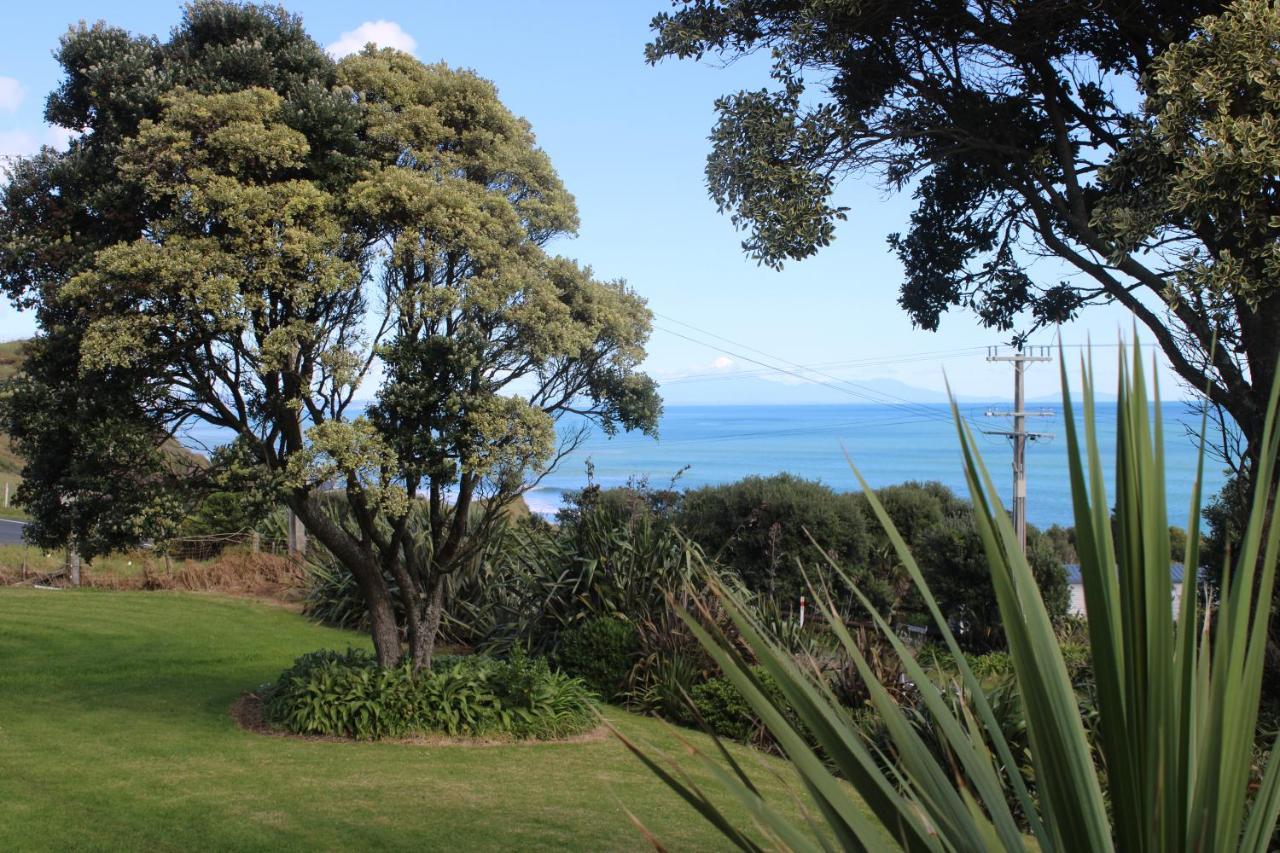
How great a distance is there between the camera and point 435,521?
11.7m

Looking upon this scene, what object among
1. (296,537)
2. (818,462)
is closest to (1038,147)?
(296,537)

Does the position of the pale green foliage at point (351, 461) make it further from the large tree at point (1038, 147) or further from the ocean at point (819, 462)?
the ocean at point (819, 462)

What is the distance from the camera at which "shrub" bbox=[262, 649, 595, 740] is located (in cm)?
1048

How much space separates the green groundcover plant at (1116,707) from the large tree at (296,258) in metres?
7.99

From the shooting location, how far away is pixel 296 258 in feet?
30.9

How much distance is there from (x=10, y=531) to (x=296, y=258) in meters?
24.3

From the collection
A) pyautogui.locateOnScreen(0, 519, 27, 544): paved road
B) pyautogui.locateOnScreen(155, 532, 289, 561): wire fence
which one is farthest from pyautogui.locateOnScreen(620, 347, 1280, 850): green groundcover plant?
pyautogui.locateOnScreen(0, 519, 27, 544): paved road

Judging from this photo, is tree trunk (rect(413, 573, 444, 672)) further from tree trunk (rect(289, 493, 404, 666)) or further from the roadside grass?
the roadside grass

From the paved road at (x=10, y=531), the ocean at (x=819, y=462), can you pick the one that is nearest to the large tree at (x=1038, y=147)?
the paved road at (x=10, y=531)

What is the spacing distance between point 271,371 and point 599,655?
541 centimetres

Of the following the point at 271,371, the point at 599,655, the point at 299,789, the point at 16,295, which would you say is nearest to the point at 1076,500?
the point at 299,789

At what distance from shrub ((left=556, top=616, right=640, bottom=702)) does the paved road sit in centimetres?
1745

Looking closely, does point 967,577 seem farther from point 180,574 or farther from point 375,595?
point 180,574

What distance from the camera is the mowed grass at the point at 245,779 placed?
7.16m
